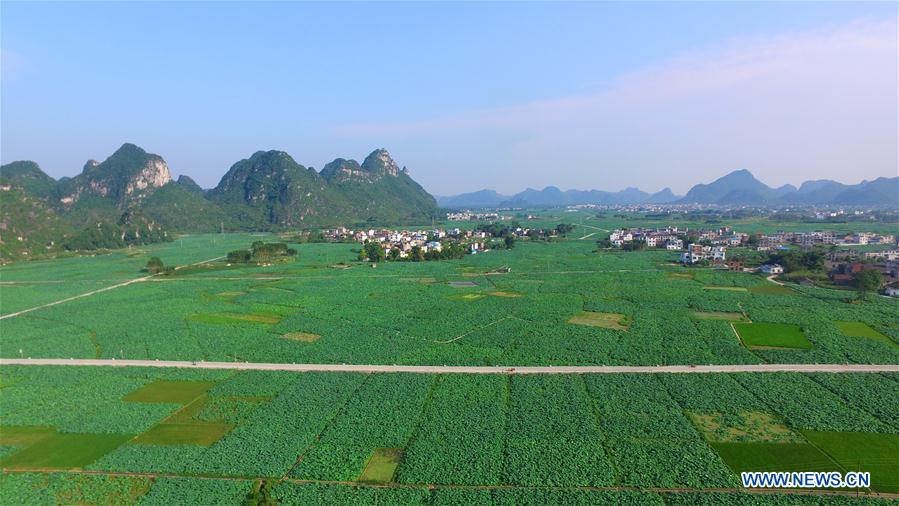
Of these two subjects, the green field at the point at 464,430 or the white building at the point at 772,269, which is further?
the white building at the point at 772,269

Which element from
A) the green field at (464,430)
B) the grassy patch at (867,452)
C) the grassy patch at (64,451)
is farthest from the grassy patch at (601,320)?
the grassy patch at (64,451)

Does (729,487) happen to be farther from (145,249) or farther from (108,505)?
(145,249)

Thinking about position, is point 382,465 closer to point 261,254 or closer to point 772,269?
point 772,269

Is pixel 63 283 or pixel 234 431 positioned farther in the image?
pixel 63 283

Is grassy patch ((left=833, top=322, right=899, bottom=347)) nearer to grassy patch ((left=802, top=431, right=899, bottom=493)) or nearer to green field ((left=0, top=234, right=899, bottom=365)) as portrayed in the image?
green field ((left=0, top=234, right=899, bottom=365))

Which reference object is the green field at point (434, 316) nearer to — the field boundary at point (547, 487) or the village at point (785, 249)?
the village at point (785, 249)

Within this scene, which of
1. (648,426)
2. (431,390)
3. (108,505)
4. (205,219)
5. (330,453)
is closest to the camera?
(108,505)

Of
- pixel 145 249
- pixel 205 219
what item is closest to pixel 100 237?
pixel 145 249
